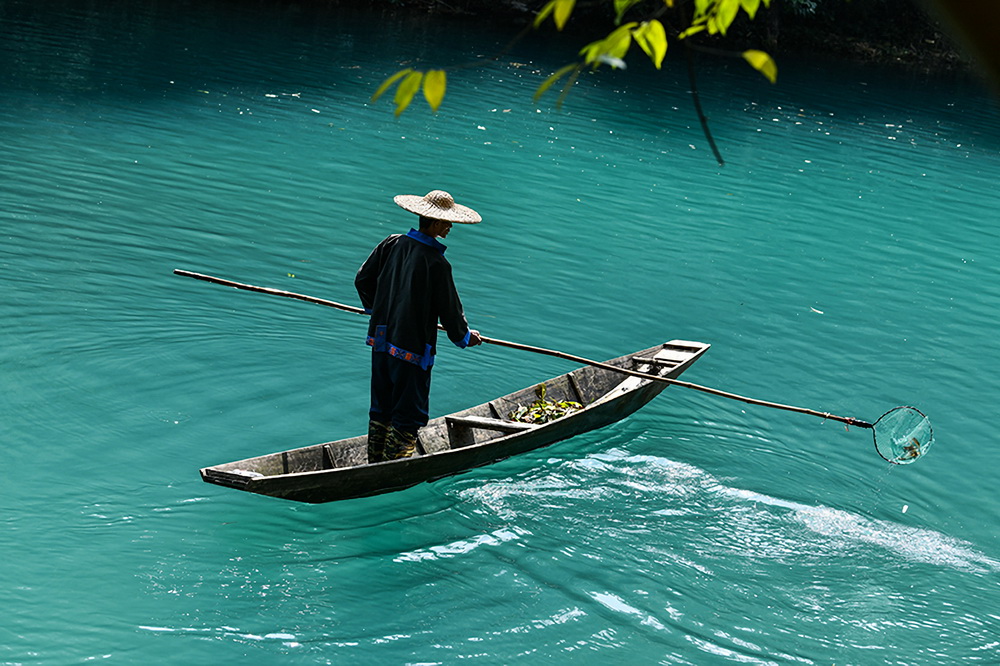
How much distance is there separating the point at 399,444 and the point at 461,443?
91 centimetres

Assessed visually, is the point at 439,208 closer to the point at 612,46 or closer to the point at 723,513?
the point at 723,513

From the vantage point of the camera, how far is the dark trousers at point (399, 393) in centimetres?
744

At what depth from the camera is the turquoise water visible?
665 centimetres

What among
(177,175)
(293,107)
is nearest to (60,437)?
(177,175)

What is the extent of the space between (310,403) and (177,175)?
25.1ft

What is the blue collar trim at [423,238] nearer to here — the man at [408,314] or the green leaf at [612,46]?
the man at [408,314]

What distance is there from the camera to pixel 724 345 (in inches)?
472

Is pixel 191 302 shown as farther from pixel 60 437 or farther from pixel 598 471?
pixel 598 471

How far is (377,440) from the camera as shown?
25.5 feet

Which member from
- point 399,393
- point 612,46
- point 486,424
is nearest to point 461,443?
point 486,424

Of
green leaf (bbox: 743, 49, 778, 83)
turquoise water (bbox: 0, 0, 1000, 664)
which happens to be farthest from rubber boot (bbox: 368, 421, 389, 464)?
green leaf (bbox: 743, 49, 778, 83)

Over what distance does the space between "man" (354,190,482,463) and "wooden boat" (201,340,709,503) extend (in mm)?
266

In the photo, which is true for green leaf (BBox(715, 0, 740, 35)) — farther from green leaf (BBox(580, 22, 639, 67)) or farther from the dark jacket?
the dark jacket

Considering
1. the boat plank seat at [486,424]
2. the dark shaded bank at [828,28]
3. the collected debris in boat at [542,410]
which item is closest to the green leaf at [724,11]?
the boat plank seat at [486,424]
